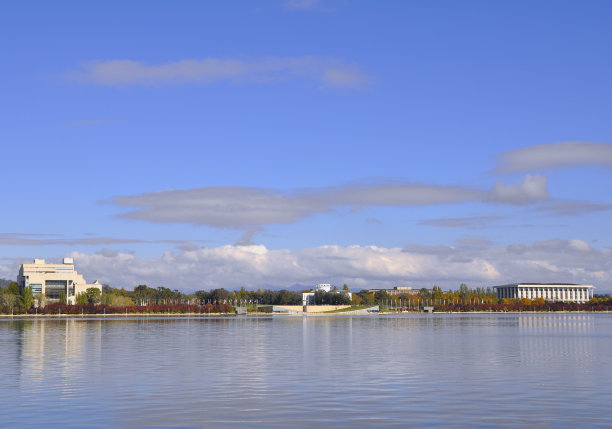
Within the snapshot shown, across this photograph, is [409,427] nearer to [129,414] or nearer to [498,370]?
[129,414]

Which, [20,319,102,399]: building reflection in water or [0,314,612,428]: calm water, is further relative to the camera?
[20,319,102,399]: building reflection in water

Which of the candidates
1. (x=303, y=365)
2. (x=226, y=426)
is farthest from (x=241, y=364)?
(x=226, y=426)

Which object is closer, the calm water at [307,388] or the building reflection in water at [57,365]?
the calm water at [307,388]

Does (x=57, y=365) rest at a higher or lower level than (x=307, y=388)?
higher

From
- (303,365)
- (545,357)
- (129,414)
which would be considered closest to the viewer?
(129,414)

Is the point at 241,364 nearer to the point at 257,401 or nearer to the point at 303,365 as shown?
the point at 303,365

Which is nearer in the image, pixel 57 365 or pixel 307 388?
pixel 307 388

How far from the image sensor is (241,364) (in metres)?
53.7

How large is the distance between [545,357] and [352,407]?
3131 cm

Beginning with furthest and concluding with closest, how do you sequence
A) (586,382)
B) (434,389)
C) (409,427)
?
(586,382) < (434,389) < (409,427)

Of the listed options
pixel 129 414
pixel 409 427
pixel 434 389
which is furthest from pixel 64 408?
pixel 434 389

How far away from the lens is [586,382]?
135 feet

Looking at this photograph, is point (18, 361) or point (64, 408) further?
point (18, 361)

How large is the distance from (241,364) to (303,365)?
460 centimetres
